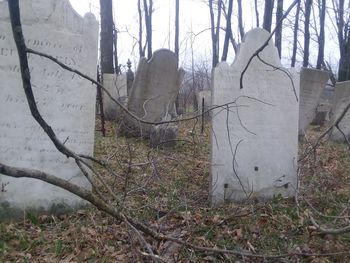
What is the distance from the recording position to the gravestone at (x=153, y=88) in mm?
7555

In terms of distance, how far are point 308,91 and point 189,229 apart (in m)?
6.03

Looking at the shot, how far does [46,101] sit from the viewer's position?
4.00m

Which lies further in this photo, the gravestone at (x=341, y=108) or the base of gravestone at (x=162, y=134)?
the gravestone at (x=341, y=108)

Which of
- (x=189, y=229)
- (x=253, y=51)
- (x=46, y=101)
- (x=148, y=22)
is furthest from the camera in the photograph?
(x=148, y=22)

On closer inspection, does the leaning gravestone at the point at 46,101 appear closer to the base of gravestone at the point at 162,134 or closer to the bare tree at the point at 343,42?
the base of gravestone at the point at 162,134

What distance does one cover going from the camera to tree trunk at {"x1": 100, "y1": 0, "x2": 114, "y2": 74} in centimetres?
1105

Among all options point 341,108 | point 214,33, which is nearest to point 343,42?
point 214,33

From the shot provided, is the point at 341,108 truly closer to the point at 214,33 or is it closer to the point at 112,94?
the point at 112,94

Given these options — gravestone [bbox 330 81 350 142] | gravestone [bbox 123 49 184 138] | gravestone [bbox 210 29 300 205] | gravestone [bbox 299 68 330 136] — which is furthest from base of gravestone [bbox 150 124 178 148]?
gravestone [bbox 330 81 350 142]

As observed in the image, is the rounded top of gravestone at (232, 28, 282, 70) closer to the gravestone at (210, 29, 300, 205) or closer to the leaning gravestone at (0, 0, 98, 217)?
the gravestone at (210, 29, 300, 205)

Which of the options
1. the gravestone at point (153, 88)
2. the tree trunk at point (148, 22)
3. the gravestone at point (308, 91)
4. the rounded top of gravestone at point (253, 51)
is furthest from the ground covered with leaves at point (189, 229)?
the tree trunk at point (148, 22)

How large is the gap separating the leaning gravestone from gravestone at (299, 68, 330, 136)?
5.71 metres

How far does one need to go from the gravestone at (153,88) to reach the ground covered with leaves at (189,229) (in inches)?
97.8

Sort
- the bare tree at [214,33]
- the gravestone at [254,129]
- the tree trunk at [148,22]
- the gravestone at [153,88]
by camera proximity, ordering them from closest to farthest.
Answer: the gravestone at [254,129] → the gravestone at [153,88] → the bare tree at [214,33] → the tree trunk at [148,22]
